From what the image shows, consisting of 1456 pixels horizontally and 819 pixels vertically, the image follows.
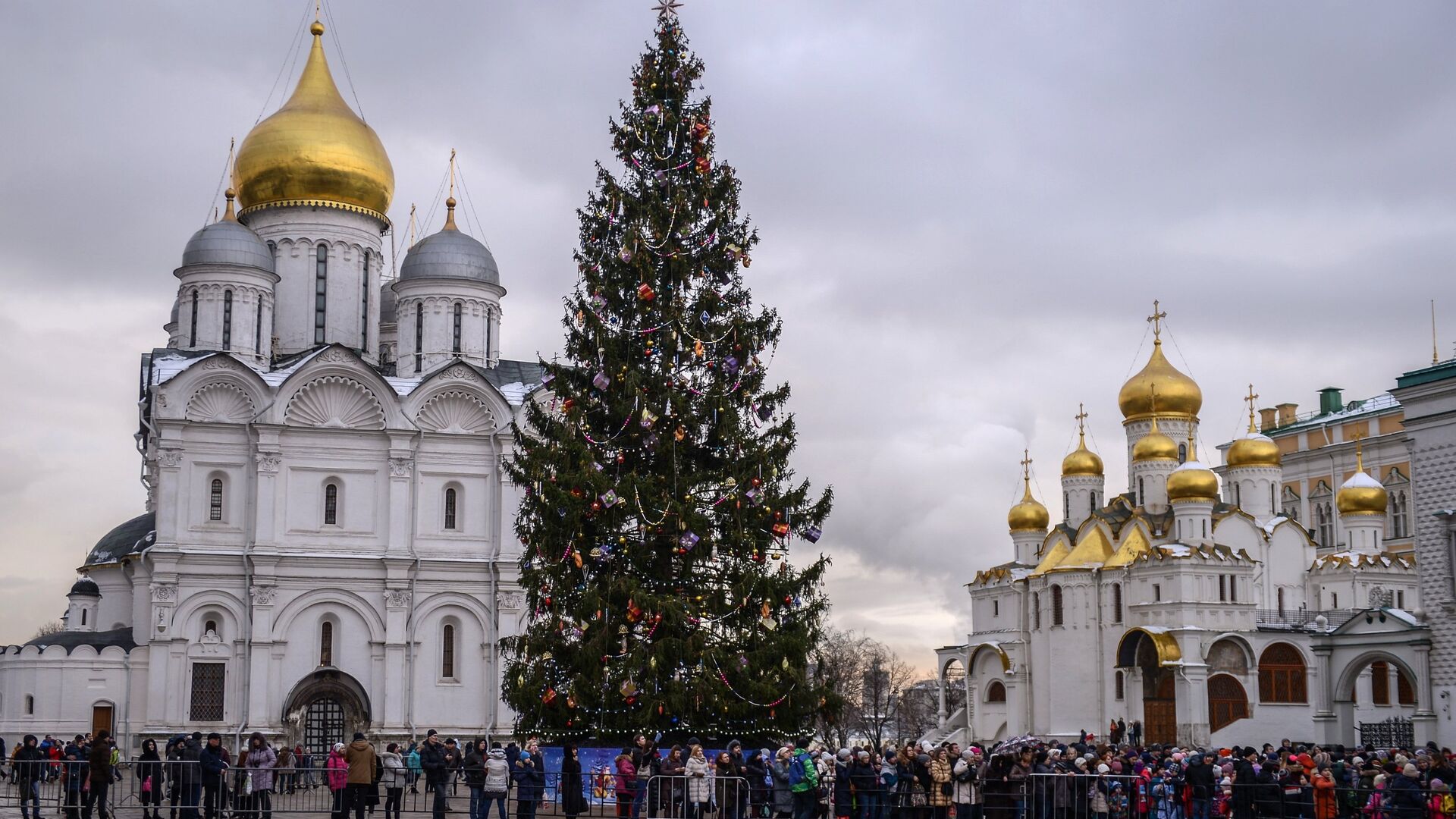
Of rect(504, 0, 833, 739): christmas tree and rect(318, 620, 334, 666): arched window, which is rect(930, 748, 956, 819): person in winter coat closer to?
rect(504, 0, 833, 739): christmas tree

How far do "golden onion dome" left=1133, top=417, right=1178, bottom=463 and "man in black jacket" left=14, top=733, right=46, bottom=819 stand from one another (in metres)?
33.5

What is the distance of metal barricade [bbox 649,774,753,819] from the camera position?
17703 millimetres

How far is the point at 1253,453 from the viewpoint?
162 ft

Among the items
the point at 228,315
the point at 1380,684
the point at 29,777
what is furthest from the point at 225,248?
the point at 1380,684

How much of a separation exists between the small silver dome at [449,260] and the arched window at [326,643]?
9.38m

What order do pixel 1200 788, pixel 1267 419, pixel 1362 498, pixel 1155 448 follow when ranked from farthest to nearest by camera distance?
pixel 1267 419
pixel 1155 448
pixel 1362 498
pixel 1200 788

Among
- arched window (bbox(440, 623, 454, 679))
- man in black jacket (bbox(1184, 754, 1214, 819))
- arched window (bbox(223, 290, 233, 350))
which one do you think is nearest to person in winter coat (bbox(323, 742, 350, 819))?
man in black jacket (bbox(1184, 754, 1214, 819))

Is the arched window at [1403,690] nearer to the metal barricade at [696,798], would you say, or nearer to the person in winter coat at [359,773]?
the metal barricade at [696,798]

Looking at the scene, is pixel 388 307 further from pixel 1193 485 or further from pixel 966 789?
pixel 966 789

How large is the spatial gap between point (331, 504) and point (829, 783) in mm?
22290

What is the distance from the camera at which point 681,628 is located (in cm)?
1938

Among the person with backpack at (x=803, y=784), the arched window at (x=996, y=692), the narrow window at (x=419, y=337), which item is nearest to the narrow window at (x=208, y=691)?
the narrow window at (x=419, y=337)

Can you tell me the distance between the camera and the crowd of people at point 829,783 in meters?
17.5

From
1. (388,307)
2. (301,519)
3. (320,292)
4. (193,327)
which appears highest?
(388,307)
